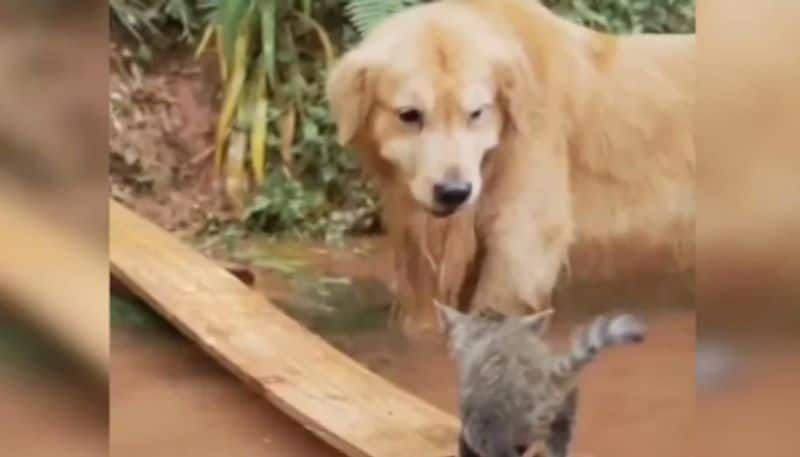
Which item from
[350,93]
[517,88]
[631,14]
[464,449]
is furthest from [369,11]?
[464,449]

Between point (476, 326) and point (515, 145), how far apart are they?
228 millimetres

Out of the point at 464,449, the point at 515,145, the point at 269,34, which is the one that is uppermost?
the point at 269,34

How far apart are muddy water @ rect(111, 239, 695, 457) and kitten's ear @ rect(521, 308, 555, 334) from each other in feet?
0.05

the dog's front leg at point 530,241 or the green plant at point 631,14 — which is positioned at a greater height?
the green plant at point 631,14

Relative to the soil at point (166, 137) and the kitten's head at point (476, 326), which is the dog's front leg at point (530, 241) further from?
the soil at point (166, 137)

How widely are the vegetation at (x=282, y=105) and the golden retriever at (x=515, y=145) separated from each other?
0.08 feet

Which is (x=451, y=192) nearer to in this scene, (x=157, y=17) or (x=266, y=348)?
(x=266, y=348)

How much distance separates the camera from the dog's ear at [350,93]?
153 centimetres

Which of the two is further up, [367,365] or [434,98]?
[434,98]

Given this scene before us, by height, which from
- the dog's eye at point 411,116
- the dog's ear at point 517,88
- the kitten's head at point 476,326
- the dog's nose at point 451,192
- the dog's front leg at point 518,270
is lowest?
the kitten's head at point 476,326

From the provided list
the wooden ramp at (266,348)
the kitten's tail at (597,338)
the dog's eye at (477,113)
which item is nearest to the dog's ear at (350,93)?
the dog's eye at (477,113)

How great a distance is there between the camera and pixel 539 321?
1561mm

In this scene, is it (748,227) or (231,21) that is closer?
(231,21)

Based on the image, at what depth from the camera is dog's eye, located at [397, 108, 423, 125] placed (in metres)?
1.51
